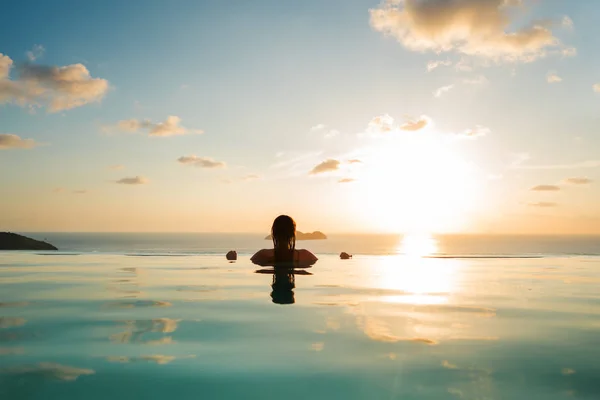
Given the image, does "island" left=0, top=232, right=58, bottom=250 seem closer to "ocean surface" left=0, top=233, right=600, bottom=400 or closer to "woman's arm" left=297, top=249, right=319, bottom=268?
"woman's arm" left=297, top=249, right=319, bottom=268

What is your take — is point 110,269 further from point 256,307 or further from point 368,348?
point 368,348

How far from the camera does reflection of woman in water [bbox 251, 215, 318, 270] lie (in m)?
27.5

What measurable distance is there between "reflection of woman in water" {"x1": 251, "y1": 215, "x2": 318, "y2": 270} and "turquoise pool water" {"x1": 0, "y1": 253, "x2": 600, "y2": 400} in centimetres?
951

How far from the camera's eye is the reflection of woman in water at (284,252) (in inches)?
1083

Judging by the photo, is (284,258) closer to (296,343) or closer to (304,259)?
(304,259)

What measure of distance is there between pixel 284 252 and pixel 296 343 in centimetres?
2118

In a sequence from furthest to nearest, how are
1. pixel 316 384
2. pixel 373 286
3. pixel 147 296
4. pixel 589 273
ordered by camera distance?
pixel 589 273 < pixel 373 286 < pixel 147 296 < pixel 316 384

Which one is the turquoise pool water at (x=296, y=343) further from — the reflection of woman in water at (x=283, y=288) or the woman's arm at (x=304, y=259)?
the woman's arm at (x=304, y=259)

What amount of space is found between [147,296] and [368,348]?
9855 millimetres

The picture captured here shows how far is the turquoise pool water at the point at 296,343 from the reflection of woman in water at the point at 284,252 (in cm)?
951

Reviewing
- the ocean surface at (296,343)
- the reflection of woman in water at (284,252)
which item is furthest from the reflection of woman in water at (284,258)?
the ocean surface at (296,343)

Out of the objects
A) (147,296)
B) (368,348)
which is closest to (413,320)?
(368,348)

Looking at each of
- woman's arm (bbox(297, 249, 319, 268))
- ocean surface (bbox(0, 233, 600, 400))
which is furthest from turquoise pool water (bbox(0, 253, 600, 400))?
woman's arm (bbox(297, 249, 319, 268))

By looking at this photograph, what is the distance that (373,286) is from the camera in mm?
19641
